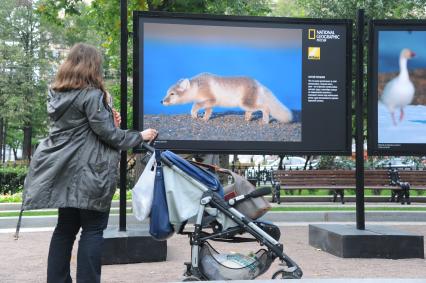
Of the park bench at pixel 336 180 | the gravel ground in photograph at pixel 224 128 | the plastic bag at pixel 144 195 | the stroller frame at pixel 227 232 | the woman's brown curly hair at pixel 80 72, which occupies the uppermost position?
the woman's brown curly hair at pixel 80 72

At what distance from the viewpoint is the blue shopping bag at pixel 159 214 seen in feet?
14.6

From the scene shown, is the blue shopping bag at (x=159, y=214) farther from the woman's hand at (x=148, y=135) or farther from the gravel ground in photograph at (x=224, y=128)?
the gravel ground in photograph at (x=224, y=128)

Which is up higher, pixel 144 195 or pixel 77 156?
pixel 77 156

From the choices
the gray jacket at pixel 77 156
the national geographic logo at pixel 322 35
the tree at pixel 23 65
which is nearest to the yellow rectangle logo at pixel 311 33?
the national geographic logo at pixel 322 35

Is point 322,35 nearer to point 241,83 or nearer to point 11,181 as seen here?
point 241,83

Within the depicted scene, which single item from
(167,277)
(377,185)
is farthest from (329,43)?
(377,185)

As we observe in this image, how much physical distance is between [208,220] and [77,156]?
42.5 inches

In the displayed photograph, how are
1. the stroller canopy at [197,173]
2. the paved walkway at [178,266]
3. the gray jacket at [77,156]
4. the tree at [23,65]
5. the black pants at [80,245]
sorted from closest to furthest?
the gray jacket at [77,156] < the black pants at [80,245] < the stroller canopy at [197,173] < the paved walkway at [178,266] < the tree at [23,65]

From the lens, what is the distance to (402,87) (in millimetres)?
7617

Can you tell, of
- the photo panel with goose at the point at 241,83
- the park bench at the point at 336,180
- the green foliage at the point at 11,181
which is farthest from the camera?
the green foliage at the point at 11,181

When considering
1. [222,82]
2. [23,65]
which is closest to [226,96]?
[222,82]

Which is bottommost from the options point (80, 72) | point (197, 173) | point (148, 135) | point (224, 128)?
point (197, 173)

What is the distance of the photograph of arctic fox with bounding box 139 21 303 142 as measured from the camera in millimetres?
7176

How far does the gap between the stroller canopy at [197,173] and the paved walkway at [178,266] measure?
156 cm
